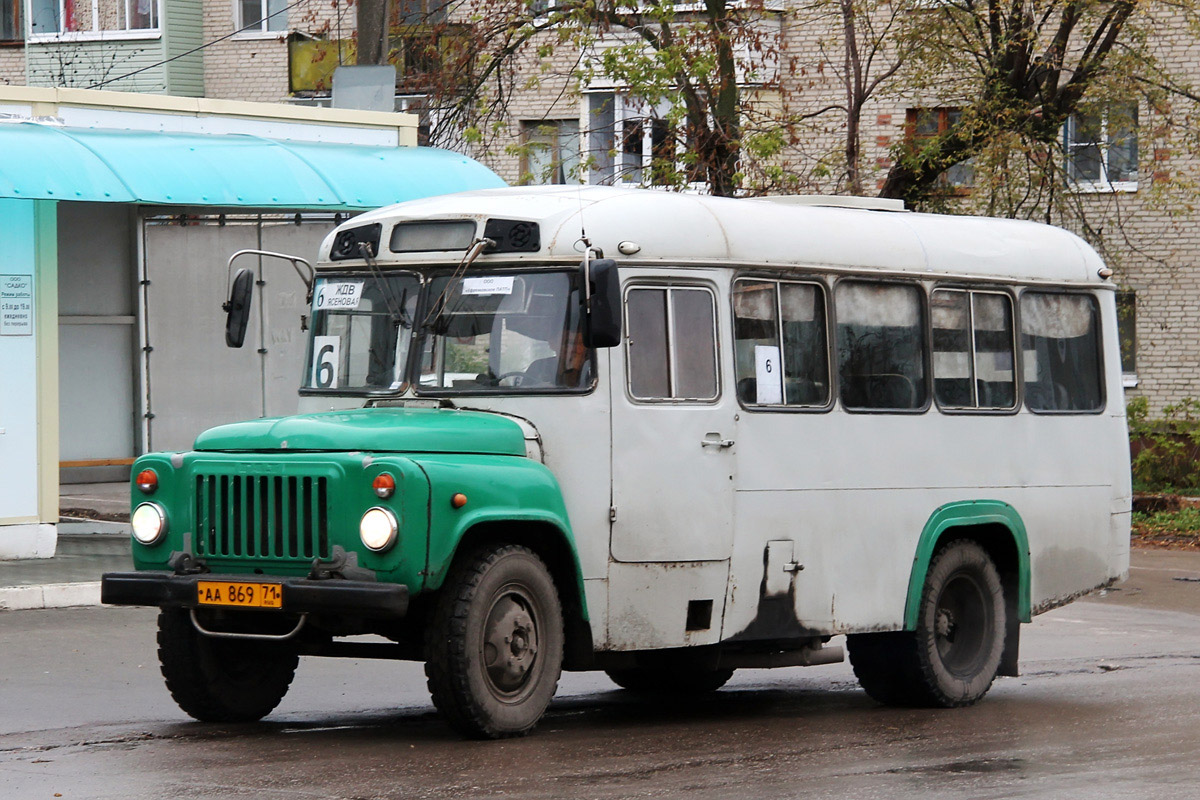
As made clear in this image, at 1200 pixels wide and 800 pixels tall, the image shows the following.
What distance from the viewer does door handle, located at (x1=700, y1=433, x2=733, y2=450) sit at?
9.45 metres

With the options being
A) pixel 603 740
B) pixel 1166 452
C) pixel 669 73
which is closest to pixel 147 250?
pixel 669 73

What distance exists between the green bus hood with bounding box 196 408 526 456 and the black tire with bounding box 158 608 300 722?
90 cm

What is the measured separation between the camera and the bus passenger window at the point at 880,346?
10.3 m

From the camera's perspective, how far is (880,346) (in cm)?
1046

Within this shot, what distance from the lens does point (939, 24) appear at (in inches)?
972

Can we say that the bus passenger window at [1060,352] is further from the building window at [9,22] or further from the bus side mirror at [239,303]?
the building window at [9,22]

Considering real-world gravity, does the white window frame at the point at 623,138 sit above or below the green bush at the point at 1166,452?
above

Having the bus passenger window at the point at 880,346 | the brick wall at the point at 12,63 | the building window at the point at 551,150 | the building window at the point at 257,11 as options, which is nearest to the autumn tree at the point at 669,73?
the building window at the point at 551,150

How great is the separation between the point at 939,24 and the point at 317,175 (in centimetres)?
940

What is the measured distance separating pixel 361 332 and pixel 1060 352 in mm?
4194

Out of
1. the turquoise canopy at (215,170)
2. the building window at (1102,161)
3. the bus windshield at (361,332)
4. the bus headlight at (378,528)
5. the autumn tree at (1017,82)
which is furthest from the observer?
the building window at (1102,161)

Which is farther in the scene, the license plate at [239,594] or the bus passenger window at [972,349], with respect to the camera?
the bus passenger window at [972,349]

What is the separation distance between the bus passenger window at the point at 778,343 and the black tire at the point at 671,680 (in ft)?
5.92

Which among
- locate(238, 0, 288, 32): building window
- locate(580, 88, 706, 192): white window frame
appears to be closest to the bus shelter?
locate(580, 88, 706, 192): white window frame
